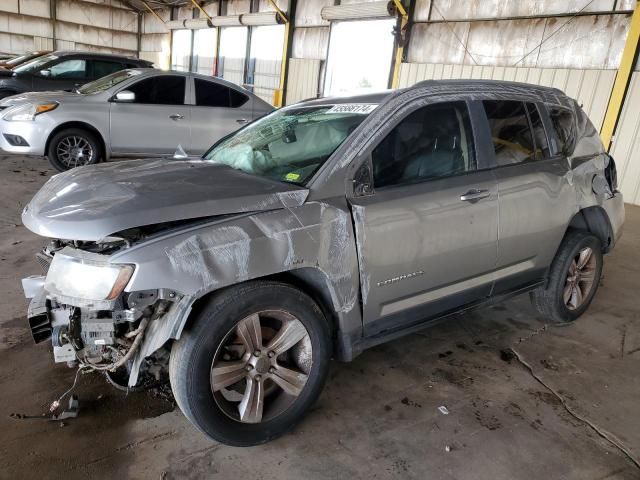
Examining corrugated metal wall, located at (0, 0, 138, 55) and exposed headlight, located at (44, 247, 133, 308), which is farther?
corrugated metal wall, located at (0, 0, 138, 55)

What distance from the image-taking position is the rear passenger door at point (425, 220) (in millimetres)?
2451

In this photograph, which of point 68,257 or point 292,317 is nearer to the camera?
point 68,257

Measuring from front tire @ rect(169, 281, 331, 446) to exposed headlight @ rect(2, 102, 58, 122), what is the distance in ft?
19.7

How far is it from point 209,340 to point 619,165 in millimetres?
9045

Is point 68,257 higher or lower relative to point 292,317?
higher

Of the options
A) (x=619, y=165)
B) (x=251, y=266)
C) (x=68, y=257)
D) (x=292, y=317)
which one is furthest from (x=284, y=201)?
(x=619, y=165)

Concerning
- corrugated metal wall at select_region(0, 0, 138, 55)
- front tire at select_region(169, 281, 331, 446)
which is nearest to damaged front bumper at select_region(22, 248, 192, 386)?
front tire at select_region(169, 281, 331, 446)

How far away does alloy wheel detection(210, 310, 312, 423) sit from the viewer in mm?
2154

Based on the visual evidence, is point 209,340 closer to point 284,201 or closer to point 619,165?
point 284,201

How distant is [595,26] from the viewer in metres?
8.69

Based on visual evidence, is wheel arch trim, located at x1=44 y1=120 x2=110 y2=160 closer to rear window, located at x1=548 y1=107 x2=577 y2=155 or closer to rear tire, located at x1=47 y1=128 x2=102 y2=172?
rear tire, located at x1=47 y1=128 x2=102 y2=172

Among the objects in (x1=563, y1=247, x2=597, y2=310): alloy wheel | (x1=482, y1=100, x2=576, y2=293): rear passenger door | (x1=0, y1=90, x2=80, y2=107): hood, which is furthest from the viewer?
(x1=0, y1=90, x2=80, y2=107): hood

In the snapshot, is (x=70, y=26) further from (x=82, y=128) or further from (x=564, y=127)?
(x=564, y=127)

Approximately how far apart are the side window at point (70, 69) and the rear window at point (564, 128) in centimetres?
893
